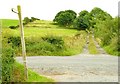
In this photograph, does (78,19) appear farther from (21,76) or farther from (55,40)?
(21,76)

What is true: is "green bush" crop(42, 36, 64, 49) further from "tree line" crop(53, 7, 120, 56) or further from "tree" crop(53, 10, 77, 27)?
"tree" crop(53, 10, 77, 27)

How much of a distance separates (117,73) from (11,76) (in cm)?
598

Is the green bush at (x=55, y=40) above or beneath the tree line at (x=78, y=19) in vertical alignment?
beneath

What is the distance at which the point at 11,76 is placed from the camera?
11039 mm

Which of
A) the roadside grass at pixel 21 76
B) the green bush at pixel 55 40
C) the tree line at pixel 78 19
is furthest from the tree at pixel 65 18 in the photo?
the roadside grass at pixel 21 76

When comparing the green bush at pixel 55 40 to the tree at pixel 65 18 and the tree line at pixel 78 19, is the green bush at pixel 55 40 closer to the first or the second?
the tree line at pixel 78 19

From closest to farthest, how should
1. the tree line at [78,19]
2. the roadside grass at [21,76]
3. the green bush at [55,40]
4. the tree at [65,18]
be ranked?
the roadside grass at [21,76] < the green bush at [55,40] < the tree line at [78,19] < the tree at [65,18]

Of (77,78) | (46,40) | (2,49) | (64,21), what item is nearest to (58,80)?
(77,78)

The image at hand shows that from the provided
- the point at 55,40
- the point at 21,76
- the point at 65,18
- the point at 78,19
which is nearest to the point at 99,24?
the point at 55,40

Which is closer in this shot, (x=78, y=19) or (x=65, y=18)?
(x=78, y=19)

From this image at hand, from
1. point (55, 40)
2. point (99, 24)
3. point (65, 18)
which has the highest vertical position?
point (65, 18)

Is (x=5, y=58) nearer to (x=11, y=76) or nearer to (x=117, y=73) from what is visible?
(x=11, y=76)

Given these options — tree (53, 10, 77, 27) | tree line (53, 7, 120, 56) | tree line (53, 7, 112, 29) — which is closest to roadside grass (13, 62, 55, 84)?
tree line (53, 7, 120, 56)

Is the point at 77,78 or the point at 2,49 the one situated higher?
the point at 2,49
